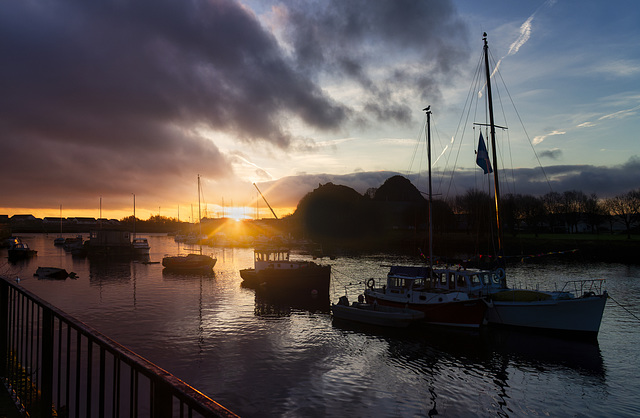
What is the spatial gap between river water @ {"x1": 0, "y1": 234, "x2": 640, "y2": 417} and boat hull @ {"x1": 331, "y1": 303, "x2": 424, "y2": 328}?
84 centimetres

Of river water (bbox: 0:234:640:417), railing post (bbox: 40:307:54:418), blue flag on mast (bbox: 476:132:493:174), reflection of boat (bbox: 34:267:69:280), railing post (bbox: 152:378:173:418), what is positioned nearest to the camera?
railing post (bbox: 152:378:173:418)

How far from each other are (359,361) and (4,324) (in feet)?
62.9

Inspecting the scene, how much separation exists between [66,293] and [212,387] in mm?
38200

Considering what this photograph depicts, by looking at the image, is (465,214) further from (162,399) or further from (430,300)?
(162,399)

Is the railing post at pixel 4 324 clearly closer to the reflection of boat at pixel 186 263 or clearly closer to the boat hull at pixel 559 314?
the boat hull at pixel 559 314

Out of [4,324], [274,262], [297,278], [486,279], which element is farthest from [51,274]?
[4,324]

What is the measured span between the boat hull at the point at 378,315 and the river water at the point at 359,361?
0.84m

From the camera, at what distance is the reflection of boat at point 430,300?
3000 cm

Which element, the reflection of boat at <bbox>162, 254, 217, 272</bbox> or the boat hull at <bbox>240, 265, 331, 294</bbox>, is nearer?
the boat hull at <bbox>240, 265, 331, 294</bbox>

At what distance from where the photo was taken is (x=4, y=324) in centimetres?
873

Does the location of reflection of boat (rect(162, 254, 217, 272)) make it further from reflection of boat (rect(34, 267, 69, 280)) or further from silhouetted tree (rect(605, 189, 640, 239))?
silhouetted tree (rect(605, 189, 640, 239))

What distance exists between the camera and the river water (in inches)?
722

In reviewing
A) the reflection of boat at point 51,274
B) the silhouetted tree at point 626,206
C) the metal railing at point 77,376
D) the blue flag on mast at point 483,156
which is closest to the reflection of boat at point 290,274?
the blue flag on mast at point 483,156

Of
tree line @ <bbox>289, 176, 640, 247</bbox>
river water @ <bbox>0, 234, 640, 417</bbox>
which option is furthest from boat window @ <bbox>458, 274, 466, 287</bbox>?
tree line @ <bbox>289, 176, 640, 247</bbox>
